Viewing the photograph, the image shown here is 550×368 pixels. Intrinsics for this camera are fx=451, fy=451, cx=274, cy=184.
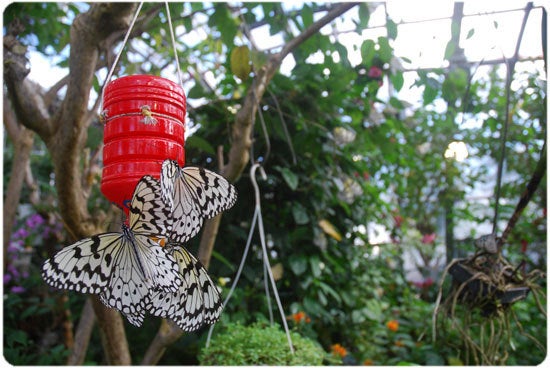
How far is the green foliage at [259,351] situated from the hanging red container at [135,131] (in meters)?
0.88

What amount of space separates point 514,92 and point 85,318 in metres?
3.08

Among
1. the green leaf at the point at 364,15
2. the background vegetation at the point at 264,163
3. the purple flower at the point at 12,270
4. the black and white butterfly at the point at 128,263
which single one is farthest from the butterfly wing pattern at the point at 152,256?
the purple flower at the point at 12,270

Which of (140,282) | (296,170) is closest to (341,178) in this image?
(296,170)

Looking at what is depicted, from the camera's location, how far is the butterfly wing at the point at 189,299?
2.66ft

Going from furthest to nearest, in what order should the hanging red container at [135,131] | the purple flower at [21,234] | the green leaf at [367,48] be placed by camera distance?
the purple flower at [21,234] → the green leaf at [367,48] → the hanging red container at [135,131]

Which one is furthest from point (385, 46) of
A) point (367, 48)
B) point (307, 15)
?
point (307, 15)

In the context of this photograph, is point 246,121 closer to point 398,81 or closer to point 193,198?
point 398,81

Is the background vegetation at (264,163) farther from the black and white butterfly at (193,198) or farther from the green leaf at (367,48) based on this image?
the black and white butterfly at (193,198)

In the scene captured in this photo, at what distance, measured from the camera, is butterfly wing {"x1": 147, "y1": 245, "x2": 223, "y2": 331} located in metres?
0.81

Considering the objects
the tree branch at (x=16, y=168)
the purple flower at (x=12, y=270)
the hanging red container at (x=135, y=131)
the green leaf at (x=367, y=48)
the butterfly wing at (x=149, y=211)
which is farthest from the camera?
the purple flower at (x=12, y=270)

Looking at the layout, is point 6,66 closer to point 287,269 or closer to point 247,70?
point 247,70

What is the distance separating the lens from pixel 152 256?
2.45ft

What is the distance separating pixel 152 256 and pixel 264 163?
1.69 m

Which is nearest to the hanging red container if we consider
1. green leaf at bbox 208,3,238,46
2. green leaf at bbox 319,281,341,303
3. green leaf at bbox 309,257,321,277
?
green leaf at bbox 208,3,238,46
